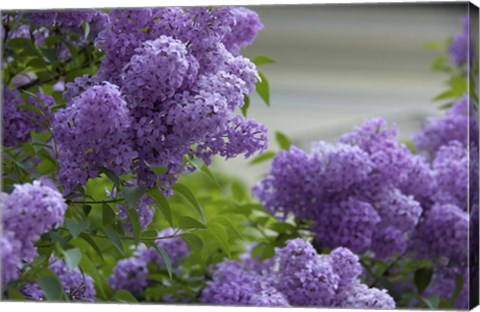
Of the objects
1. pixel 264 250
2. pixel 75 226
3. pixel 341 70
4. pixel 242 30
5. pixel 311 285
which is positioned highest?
pixel 242 30

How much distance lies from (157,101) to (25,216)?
1.20ft

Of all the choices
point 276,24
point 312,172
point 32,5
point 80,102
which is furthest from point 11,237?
point 276,24

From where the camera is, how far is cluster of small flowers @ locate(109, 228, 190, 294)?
8.35ft

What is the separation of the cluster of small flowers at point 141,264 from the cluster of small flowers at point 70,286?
341 millimetres

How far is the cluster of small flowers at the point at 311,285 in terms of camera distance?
1.96 meters

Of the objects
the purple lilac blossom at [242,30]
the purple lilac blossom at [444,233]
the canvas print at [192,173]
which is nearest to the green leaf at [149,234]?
the canvas print at [192,173]

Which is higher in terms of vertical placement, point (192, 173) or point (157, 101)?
point (157, 101)

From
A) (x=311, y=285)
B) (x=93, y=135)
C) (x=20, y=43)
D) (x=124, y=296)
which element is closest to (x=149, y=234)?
(x=124, y=296)

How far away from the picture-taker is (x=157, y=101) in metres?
1.64

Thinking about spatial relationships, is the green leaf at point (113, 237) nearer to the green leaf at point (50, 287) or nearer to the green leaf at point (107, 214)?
the green leaf at point (107, 214)

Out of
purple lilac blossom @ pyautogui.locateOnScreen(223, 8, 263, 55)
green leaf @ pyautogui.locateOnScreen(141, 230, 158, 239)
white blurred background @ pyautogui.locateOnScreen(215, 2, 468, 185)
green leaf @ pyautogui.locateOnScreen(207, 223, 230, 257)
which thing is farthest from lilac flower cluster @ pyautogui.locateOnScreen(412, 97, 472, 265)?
white blurred background @ pyautogui.locateOnScreen(215, 2, 468, 185)

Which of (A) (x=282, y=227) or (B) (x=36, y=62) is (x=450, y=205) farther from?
(B) (x=36, y=62)

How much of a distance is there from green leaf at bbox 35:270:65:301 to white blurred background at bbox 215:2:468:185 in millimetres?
5259

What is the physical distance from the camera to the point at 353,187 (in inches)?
93.9
